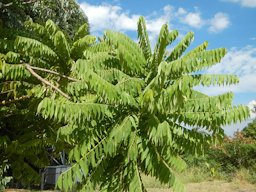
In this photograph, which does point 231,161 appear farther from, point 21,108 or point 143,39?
point 143,39

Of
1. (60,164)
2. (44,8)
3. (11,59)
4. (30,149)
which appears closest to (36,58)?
(11,59)

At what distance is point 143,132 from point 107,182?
0.93m

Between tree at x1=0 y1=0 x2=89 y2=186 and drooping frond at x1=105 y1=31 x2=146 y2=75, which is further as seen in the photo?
tree at x1=0 y1=0 x2=89 y2=186

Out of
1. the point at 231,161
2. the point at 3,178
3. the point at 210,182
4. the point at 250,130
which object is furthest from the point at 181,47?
the point at 250,130

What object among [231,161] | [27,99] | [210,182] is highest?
[27,99]

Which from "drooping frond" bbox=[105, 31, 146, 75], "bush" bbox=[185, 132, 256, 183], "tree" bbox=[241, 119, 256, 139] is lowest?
"bush" bbox=[185, 132, 256, 183]

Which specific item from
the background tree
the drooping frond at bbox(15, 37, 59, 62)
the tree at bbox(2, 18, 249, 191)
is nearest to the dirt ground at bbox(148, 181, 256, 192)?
the background tree

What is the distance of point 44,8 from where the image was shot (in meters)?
13.4

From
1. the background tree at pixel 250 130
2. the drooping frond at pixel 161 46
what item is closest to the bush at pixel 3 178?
the drooping frond at pixel 161 46

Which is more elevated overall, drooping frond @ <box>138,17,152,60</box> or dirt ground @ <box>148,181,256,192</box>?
drooping frond @ <box>138,17,152,60</box>

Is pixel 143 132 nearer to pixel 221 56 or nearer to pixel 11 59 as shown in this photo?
pixel 221 56

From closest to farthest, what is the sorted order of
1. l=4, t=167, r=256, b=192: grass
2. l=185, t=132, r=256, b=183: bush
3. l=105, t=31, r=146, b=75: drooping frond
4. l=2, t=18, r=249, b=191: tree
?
l=2, t=18, r=249, b=191: tree → l=105, t=31, r=146, b=75: drooping frond → l=4, t=167, r=256, b=192: grass → l=185, t=132, r=256, b=183: bush

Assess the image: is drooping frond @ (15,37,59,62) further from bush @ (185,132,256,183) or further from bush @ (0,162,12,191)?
bush @ (185,132,256,183)

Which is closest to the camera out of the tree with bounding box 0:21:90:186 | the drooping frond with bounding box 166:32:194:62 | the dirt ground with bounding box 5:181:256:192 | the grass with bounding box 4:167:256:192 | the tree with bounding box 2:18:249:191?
the tree with bounding box 2:18:249:191
